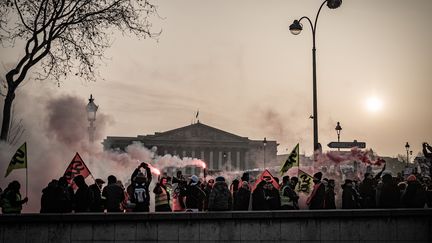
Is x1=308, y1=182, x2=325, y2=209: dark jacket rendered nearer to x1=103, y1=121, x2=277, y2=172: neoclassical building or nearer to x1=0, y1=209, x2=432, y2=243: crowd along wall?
x1=0, y1=209, x2=432, y2=243: crowd along wall

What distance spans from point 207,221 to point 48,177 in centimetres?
1247

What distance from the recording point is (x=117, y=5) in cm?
1962

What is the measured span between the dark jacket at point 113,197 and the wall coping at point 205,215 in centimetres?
113

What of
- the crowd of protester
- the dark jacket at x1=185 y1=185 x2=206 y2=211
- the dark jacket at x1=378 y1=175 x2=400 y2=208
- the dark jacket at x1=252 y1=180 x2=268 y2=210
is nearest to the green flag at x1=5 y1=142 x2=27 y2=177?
the crowd of protester

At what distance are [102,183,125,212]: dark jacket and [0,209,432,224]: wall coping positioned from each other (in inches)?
44.3

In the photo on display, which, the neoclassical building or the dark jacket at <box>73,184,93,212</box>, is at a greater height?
the neoclassical building

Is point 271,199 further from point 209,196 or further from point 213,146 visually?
point 213,146

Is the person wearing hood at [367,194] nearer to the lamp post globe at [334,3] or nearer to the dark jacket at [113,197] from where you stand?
the dark jacket at [113,197]

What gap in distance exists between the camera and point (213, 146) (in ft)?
483

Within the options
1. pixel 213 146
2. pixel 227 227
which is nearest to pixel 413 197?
pixel 227 227

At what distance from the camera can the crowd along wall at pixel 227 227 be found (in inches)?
568

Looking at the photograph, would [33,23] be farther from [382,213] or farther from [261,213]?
[382,213]

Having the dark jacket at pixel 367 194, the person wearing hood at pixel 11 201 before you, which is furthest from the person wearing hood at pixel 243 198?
the person wearing hood at pixel 11 201

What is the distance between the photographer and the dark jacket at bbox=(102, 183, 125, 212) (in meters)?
15.8
